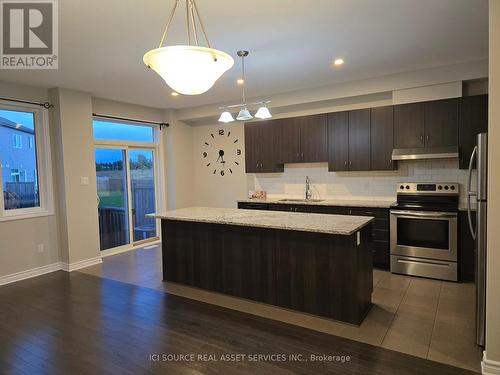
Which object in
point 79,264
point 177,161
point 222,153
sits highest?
point 222,153

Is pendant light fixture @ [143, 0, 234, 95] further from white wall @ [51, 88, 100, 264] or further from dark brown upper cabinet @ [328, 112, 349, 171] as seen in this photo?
white wall @ [51, 88, 100, 264]

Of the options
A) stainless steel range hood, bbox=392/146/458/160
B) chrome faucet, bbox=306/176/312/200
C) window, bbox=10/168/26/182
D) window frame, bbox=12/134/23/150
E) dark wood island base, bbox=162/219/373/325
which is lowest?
dark wood island base, bbox=162/219/373/325

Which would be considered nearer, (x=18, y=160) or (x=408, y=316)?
(x=408, y=316)

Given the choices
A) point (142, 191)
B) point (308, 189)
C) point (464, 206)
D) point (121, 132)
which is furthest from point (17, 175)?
point (464, 206)

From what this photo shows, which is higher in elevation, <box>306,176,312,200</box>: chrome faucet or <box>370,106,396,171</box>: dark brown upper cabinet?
<box>370,106,396,171</box>: dark brown upper cabinet

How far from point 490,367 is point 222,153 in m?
5.36

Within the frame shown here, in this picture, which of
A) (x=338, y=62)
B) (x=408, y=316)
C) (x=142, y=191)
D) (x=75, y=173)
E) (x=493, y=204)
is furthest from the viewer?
(x=142, y=191)

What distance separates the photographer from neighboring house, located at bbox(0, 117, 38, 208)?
15.0 feet

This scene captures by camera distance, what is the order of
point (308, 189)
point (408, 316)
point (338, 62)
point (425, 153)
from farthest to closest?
point (308, 189), point (425, 153), point (338, 62), point (408, 316)

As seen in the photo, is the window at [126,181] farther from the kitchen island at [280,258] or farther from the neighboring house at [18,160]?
the kitchen island at [280,258]

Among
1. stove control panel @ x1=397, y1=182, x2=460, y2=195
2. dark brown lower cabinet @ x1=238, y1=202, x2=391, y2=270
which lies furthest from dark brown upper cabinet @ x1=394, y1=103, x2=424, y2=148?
dark brown lower cabinet @ x1=238, y1=202, x2=391, y2=270

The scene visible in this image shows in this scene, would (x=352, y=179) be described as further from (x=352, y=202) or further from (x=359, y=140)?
(x=359, y=140)

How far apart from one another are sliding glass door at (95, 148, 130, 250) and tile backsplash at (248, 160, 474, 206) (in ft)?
7.85

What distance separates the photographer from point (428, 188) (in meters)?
4.41
